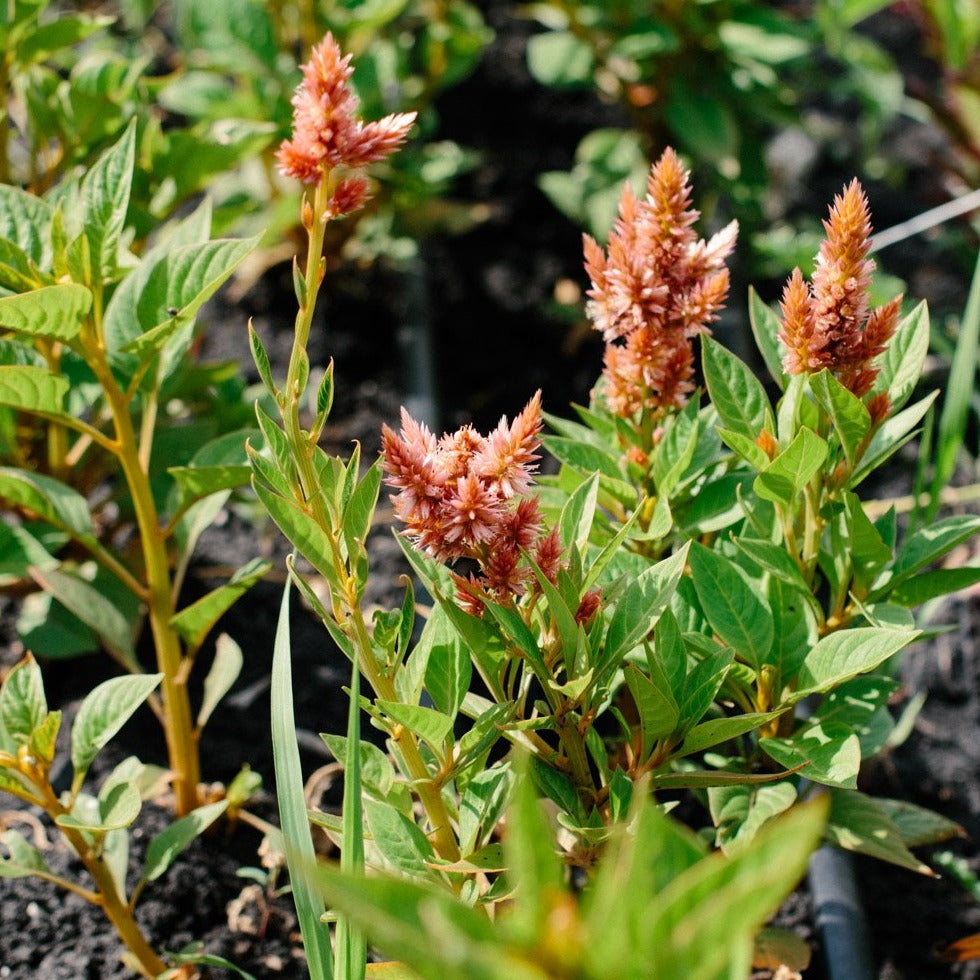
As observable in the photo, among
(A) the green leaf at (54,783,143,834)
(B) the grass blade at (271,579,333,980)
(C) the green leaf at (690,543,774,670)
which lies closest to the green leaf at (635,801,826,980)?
(B) the grass blade at (271,579,333,980)

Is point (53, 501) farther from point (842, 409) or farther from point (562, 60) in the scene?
point (562, 60)

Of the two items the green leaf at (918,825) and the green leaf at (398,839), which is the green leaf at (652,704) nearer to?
the green leaf at (398,839)

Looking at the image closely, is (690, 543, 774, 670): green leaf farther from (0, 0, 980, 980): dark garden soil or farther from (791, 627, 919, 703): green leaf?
(0, 0, 980, 980): dark garden soil

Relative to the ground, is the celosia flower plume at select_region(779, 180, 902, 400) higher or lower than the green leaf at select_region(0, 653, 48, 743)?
higher

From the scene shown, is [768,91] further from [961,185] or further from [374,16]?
[374,16]

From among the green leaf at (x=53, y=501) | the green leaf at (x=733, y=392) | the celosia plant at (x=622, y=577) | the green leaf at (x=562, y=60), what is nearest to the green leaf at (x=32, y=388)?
the green leaf at (x=53, y=501)
